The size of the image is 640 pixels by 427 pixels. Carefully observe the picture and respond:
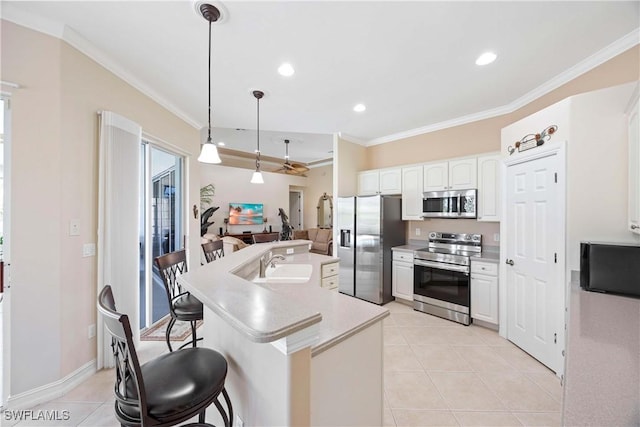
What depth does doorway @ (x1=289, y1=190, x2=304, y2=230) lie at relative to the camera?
9742mm

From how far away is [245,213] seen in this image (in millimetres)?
7828

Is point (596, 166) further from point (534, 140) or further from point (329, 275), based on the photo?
point (329, 275)

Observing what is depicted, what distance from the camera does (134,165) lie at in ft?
8.27

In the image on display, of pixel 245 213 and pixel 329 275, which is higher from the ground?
pixel 245 213

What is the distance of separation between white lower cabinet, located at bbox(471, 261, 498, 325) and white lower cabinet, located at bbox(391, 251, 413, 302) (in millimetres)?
855

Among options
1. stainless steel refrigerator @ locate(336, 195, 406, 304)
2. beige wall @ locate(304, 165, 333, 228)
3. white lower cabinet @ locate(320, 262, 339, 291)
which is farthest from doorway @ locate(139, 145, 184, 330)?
beige wall @ locate(304, 165, 333, 228)

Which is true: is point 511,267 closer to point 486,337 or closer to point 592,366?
point 486,337

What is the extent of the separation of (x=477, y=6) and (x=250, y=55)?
1.79 m

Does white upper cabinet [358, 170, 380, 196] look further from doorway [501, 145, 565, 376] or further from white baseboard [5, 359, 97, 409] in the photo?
white baseboard [5, 359, 97, 409]

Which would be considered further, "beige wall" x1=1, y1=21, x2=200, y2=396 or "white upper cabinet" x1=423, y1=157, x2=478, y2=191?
"white upper cabinet" x1=423, y1=157, x2=478, y2=191

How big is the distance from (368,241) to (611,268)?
8.82 feet

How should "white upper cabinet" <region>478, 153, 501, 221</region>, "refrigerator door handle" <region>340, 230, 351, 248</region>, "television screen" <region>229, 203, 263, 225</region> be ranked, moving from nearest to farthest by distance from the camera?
"white upper cabinet" <region>478, 153, 501, 221</region>, "refrigerator door handle" <region>340, 230, 351, 248</region>, "television screen" <region>229, 203, 263, 225</region>

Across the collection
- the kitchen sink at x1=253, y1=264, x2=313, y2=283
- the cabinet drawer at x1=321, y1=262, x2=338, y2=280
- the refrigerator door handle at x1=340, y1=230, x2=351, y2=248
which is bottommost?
the cabinet drawer at x1=321, y1=262, x2=338, y2=280

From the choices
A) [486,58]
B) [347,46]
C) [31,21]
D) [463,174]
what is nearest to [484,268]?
[463,174]
